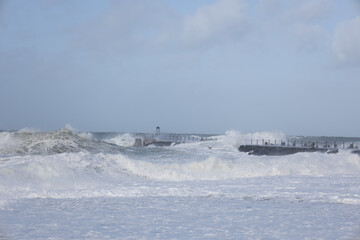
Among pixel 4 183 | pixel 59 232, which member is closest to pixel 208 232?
pixel 59 232

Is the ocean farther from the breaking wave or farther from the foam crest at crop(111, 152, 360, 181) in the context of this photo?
the breaking wave

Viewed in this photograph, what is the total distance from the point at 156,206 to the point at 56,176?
5028 millimetres

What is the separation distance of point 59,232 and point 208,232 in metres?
2.17

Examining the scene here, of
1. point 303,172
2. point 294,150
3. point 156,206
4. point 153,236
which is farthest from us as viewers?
point 294,150

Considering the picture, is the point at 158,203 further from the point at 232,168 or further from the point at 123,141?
the point at 123,141

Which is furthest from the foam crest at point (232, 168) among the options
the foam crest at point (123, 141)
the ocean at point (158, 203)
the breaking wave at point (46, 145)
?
the foam crest at point (123, 141)

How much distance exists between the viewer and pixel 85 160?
15.0m

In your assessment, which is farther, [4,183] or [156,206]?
[4,183]

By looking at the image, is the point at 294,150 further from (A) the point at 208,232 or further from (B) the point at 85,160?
(A) the point at 208,232

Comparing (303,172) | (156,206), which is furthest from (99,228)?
(303,172)

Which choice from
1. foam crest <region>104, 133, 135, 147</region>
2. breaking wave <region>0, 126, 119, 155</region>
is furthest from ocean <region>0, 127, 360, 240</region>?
foam crest <region>104, 133, 135, 147</region>

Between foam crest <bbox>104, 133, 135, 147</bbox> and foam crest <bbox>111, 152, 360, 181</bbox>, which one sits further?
foam crest <bbox>104, 133, 135, 147</bbox>

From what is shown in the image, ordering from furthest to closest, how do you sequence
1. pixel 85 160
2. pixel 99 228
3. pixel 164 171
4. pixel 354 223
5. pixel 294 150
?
pixel 294 150 < pixel 164 171 < pixel 85 160 < pixel 354 223 < pixel 99 228

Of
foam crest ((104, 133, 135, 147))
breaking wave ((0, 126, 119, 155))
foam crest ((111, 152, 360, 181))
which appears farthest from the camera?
foam crest ((104, 133, 135, 147))
